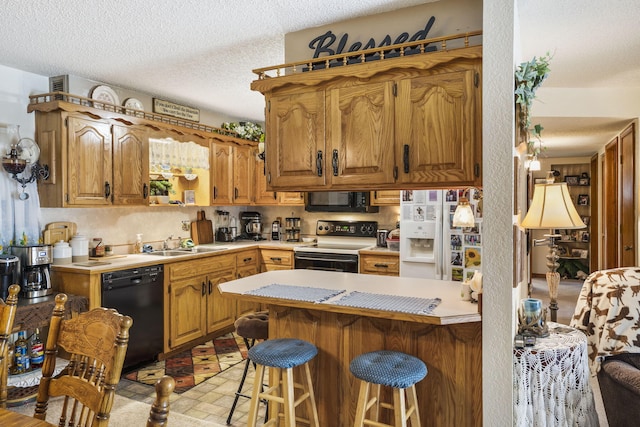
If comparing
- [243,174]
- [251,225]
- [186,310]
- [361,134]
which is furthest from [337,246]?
[361,134]

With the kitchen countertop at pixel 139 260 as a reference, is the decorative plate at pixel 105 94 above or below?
above

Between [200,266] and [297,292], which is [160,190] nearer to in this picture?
[200,266]

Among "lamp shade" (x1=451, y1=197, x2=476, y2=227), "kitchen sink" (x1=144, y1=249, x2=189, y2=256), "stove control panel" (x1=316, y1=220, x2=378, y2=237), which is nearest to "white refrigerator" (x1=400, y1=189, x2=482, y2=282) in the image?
"lamp shade" (x1=451, y1=197, x2=476, y2=227)

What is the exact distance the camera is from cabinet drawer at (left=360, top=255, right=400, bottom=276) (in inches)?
176

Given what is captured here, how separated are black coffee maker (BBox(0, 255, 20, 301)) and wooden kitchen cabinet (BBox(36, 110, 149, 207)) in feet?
1.88

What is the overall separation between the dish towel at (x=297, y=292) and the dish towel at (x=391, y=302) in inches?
4.5

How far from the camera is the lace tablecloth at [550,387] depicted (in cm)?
209

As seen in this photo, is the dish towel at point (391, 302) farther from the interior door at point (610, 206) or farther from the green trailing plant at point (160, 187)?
the interior door at point (610, 206)

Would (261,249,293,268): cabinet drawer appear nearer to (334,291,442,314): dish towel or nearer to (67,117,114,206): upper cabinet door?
(67,117,114,206): upper cabinet door

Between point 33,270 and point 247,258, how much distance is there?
223cm

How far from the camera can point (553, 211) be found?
8.77 feet

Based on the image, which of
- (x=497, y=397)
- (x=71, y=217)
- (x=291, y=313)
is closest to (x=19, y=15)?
(x=71, y=217)

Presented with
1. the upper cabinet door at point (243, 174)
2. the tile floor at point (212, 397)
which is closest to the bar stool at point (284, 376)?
the tile floor at point (212, 397)

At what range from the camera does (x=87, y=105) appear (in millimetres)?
3785
